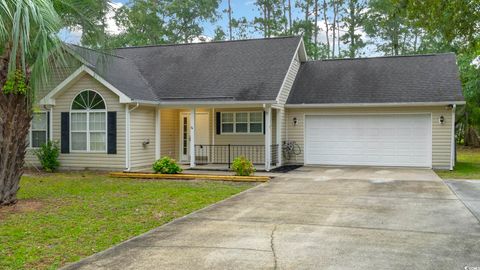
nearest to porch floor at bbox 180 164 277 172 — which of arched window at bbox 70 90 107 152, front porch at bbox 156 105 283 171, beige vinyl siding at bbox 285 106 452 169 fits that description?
front porch at bbox 156 105 283 171

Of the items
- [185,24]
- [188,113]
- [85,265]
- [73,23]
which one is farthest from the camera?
[185,24]

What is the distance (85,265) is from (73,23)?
551cm

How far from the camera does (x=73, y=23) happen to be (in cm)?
879

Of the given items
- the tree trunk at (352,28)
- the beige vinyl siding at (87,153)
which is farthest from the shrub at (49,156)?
the tree trunk at (352,28)

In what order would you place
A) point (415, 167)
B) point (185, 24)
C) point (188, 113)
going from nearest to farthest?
point (415, 167), point (188, 113), point (185, 24)

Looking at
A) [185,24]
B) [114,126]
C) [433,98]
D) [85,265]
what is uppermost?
[185,24]

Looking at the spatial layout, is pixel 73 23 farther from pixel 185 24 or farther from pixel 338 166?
pixel 185 24

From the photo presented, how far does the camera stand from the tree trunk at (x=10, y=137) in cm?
871

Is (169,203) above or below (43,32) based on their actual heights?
below

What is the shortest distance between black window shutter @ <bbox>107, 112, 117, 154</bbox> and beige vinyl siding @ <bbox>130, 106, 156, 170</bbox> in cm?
55

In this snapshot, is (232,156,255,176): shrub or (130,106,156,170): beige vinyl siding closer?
(232,156,255,176): shrub

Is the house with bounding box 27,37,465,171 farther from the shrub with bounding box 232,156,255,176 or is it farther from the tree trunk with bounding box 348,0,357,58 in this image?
the tree trunk with bounding box 348,0,357,58

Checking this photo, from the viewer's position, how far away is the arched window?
15227 millimetres

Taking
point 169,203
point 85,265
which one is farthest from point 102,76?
point 85,265
